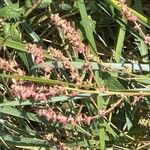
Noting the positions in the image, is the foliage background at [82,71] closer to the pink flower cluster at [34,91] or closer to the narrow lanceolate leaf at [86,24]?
the narrow lanceolate leaf at [86,24]

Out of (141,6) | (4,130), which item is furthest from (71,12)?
(4,130)

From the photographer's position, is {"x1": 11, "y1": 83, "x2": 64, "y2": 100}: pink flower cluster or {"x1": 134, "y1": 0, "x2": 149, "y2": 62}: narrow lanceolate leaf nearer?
{"x1": 11, "y1": 83, "x2": 64, "y2": 100}: pink flower cluster

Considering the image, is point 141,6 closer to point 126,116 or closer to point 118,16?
point 118,16

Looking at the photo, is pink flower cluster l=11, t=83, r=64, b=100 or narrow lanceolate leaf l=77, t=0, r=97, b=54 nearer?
pink flower cluster l=11, t=83, r=64, b=100

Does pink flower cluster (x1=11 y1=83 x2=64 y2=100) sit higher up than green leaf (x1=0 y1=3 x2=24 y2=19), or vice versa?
green leaf (x1=0 y1=3 x2=24 y2=19)

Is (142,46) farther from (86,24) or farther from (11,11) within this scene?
(11,11)

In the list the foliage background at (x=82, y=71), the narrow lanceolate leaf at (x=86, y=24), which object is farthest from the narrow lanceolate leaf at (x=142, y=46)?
the narrow lanceolate leaf at (x=86, y=24)

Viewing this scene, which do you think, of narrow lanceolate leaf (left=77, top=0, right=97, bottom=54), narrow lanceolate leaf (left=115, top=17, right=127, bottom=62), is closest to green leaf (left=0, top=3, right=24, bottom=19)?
narrow lanceolate leaf (left=77, top=0, right=97, bottom=54)

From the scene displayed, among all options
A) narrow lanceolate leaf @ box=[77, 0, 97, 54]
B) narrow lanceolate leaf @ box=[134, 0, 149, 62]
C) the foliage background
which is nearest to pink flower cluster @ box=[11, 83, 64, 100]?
the foliage background

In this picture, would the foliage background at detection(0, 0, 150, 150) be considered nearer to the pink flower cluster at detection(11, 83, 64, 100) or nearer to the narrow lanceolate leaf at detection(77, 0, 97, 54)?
the narrow lanceolate leaf at detection(77, 0, 97, 54)

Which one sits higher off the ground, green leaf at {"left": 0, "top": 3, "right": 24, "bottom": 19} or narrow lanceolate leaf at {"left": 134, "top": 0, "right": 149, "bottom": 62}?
green leaf at {"left": 0, "top": 3, "right": 24, "bottom": 19}

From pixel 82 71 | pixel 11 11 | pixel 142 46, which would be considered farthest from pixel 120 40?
pixel 11 11
